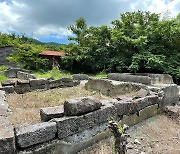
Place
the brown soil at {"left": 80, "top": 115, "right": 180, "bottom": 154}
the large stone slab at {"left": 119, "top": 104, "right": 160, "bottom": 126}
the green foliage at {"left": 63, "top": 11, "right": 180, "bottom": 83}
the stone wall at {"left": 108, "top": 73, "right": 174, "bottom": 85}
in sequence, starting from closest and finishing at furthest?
the brown soil at {"left": 80, "top": 115, "right": 180, "bottom": 154}, the large stone slab at {"left": 119, "top": 104, "right": 160, "bottom": 126}, the stone wall at {"left": 108, "top": 73, "right": 174, "bottom": 85}, the green foliage at {"left": 63, "top": 11, "right": 180, "bottom": 83}

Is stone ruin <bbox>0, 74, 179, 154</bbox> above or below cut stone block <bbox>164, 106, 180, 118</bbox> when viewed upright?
above

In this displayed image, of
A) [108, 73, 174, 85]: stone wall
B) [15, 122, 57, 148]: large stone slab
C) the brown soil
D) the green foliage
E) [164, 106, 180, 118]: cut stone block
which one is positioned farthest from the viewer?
the green foliage

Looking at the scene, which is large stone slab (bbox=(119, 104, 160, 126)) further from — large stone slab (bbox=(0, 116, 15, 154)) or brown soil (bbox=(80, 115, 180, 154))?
large stone slab (bbox=(0, 116, 15, 154))

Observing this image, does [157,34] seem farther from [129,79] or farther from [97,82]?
[97,82]

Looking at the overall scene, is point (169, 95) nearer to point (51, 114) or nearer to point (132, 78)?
point (132, 78)

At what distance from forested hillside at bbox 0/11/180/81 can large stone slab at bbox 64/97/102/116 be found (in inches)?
436

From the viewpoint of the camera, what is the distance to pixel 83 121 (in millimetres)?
3855

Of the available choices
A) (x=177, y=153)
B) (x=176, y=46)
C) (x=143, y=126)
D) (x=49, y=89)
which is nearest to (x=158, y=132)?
A: (x=143, y=126)

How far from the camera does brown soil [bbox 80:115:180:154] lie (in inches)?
160

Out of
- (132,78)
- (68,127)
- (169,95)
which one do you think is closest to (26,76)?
(132,78)

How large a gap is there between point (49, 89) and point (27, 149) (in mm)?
6905

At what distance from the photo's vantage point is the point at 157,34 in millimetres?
15844

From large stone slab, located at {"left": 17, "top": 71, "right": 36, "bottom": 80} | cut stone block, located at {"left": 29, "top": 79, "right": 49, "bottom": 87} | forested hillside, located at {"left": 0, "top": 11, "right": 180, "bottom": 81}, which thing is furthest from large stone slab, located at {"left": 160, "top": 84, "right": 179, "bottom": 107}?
large stone slab, located at {"left": 17, "top": 71, "right": 36, "bottom": 80}

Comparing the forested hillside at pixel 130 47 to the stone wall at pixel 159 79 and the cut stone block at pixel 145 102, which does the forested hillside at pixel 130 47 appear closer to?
the stone wall at pixel 159 79
